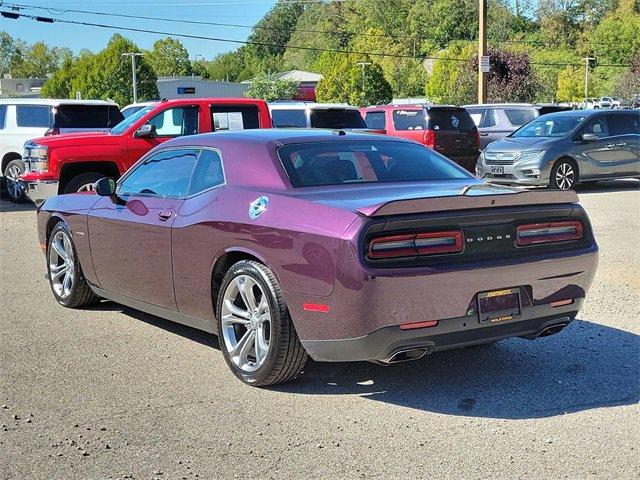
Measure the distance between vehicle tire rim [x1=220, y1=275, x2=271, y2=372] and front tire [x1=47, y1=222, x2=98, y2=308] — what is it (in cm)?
220

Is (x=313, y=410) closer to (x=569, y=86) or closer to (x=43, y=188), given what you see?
(x=43, y=188)

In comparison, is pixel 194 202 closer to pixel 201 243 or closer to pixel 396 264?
pixel 201 243

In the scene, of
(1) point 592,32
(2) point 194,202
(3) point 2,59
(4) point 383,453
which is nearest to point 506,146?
(2) point 194,202

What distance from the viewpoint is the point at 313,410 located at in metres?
4.57

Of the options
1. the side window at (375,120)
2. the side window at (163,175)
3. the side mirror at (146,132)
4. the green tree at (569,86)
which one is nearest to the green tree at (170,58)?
the green tree at (569,86)

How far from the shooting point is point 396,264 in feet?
14.2

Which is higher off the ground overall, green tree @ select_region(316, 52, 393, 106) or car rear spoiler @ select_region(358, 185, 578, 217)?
green tree @ select_region(316, 52, 393, 106)

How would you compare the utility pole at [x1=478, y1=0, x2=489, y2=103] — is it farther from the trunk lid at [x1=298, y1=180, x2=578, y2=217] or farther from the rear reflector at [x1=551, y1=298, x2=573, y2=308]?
the rear reflector at [x1=551, y1=298, x2=573, y2=308]

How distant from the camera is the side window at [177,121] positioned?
13.5 metres

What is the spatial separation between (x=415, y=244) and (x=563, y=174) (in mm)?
12771

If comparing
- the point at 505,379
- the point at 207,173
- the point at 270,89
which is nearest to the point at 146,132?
the point at 207,173

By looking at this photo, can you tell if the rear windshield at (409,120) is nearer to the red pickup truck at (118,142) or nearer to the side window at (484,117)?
the side window at (484,117)

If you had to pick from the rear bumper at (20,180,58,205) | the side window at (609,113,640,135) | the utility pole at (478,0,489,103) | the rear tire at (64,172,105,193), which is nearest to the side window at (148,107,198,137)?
the rear tire at (64,172,105,193)

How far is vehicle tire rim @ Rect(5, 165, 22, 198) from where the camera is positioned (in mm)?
16453
